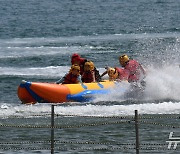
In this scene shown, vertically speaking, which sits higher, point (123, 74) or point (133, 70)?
point (133, 70)

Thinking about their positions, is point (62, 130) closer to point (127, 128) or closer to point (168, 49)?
point (127, 128)

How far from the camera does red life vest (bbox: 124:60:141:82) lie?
28.1 meters

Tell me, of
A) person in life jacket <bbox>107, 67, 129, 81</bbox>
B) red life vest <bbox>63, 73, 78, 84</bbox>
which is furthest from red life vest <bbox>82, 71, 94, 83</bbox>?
person in life jacket <bbox>107, 67, 129, 81</bbox>

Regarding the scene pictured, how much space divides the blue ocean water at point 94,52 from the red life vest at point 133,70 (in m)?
0.52

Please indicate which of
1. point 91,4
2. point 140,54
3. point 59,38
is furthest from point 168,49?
point 91,4

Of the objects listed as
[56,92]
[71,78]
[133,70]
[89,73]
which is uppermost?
[133,70]

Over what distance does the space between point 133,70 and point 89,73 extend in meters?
1.45

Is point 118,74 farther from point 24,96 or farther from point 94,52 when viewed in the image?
point 94,52

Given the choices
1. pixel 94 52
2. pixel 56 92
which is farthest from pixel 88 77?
pixel 94 52

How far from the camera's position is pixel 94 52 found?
45750mm

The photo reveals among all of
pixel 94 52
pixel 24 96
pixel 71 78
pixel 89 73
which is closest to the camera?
pixel 24 96

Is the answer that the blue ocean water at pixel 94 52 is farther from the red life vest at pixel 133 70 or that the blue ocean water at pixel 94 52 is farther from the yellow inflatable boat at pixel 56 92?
the red life vest at pixel 133 70

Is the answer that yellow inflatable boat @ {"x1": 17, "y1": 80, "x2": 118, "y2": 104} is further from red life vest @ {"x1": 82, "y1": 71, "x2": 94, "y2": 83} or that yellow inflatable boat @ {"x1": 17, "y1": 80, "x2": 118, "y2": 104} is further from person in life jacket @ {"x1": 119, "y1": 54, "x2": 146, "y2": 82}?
person in life jacket @ {"x1": 119, "y1": 54, "x2": 146, "y2": 82}

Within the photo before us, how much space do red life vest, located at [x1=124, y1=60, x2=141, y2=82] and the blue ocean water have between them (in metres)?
0.52
